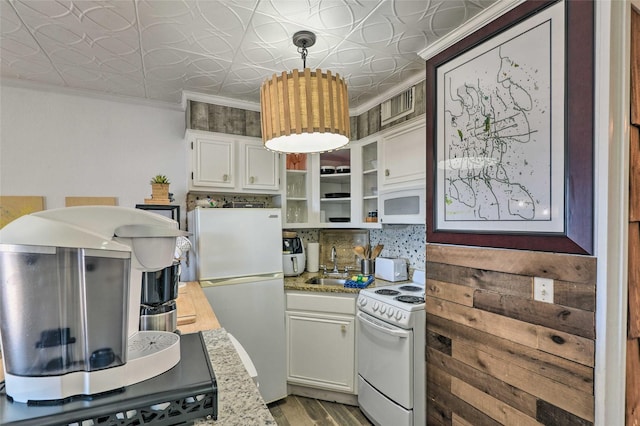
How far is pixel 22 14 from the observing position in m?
1.60

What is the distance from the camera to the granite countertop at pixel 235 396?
0.68m

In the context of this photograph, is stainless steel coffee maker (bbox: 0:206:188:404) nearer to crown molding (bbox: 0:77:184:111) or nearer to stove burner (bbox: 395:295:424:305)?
stove burner (bbox: 395:295:424:305)

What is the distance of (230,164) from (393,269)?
1632 millimetres

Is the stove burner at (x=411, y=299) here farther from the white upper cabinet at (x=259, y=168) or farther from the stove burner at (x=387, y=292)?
the white upper cabinet at (x=259, y=168)

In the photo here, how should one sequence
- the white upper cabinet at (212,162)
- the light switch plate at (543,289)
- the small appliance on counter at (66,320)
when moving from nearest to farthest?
the small appliance on counter at (66,320)
the light switch plate at (543,289)
the white upper cabinet at (212,162)

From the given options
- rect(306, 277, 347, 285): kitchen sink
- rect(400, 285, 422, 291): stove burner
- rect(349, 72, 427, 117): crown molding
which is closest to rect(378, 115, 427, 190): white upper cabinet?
rect(349, 72, 427, 117): crown molding

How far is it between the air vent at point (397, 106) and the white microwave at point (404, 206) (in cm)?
60

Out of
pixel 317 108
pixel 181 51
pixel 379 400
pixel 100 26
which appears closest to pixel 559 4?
pixel 317 108

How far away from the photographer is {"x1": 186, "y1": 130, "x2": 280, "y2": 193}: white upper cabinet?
8.52 ft

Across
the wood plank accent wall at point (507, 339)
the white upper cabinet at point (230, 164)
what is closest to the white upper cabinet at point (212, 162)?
the white upper cabinet at point (230, 164)

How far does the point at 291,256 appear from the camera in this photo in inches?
113

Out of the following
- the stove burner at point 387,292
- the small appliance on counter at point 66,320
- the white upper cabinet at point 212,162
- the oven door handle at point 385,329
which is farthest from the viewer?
the white upper cabinet at point 212,162

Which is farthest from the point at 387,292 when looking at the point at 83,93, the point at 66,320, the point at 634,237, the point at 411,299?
the point at 83,93

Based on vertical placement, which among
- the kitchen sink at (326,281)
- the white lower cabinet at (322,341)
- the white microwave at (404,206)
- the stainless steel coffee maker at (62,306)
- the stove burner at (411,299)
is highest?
the white microwave at (404,206)
